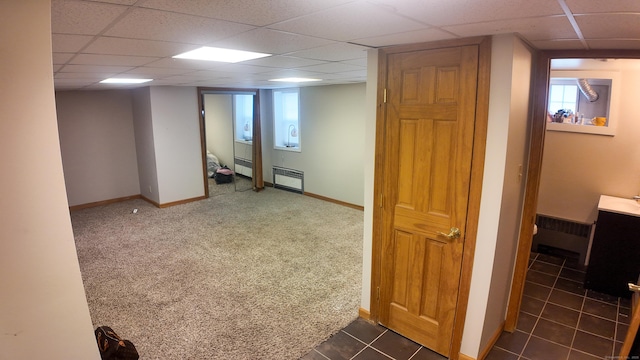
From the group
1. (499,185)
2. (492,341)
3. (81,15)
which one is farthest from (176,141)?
(492,341)

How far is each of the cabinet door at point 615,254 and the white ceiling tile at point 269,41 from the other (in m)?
3.36

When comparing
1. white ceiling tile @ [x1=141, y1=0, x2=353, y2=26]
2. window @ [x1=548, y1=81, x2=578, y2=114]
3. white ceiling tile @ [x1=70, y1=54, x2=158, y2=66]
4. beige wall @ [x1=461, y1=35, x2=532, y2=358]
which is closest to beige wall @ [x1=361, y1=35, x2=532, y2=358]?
beige wall @ [x1=461, y1=35, x2=532, y2=358]

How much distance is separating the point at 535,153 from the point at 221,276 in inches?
127

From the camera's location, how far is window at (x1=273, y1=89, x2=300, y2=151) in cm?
711

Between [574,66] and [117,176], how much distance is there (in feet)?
24.1

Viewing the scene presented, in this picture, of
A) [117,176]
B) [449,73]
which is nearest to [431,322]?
[449,73]

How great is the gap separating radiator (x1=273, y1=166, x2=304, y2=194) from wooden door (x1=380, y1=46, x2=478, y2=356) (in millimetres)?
4499

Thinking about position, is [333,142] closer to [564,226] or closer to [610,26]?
[564,226]

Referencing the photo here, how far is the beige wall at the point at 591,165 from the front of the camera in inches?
145

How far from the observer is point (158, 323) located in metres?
2.95

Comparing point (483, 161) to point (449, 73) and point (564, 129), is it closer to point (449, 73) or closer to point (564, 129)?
point (449, 73)

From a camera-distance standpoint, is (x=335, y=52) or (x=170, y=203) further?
(x=170, y=203)

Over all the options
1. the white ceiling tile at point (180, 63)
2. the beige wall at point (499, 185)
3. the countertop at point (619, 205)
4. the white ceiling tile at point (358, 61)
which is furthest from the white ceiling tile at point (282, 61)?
the countertop at point (619, 205)

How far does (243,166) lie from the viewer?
324 inches
